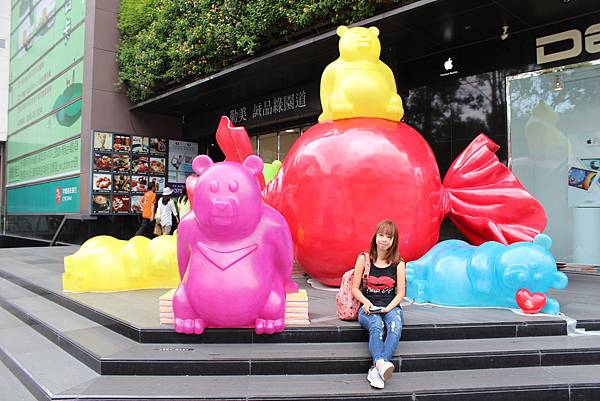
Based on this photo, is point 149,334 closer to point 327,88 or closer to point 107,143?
point 327,88

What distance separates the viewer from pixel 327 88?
18.0 ft

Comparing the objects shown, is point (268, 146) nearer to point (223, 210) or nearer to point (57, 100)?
point (57, 100)

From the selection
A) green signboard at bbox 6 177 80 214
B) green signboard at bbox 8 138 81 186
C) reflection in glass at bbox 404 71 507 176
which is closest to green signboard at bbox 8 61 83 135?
green signboard at bbox 8 138 81 186

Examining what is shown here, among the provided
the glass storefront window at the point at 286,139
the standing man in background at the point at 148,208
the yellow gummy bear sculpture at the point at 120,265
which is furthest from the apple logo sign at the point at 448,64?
the standing man in background at the point at 148,208

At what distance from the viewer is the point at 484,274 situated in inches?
172

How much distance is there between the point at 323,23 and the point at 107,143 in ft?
25.2

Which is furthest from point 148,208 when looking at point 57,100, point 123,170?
point 57,100

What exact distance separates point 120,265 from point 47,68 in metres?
13.6

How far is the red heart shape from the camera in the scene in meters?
4.14

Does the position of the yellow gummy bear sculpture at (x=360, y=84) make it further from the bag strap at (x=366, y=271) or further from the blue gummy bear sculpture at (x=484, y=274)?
the bag strap at (x=366, y=271)

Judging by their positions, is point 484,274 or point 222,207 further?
point 484,274

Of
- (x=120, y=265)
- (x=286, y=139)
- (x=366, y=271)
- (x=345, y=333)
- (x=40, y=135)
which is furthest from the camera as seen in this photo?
(x=40, y=135)

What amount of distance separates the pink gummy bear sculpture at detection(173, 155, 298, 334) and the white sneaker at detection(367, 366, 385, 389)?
33.1 inches

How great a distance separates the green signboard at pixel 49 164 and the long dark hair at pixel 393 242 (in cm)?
1212
